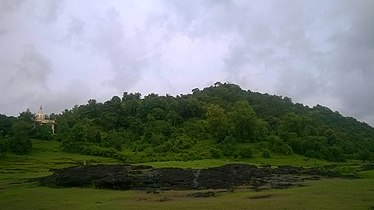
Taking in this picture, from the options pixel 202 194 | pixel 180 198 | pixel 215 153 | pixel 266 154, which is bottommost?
pixel 180 198

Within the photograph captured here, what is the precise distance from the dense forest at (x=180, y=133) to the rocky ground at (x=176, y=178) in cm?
2864

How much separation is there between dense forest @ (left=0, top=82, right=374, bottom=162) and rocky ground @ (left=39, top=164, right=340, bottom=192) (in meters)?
28.6

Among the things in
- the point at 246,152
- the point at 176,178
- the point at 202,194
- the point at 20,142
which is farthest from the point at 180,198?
the point at 20,142

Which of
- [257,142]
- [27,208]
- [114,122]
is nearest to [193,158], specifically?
[257,142]

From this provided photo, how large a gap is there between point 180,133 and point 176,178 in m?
63.7

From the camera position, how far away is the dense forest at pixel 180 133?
10988 centimetres

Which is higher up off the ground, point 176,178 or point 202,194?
point 176,178

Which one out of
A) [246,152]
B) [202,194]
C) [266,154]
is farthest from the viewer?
[266,154]

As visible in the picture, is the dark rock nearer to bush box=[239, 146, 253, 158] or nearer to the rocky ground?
the rocky ground

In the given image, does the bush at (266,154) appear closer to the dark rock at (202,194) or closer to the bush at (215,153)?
the bush at (215,153)

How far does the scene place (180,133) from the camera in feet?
434

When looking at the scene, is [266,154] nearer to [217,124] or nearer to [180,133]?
[217,124]

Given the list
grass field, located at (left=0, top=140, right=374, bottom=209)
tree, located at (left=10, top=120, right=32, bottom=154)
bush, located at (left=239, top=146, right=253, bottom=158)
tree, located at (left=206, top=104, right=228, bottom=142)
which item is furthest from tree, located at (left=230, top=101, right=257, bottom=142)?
tree, located at (left=10, top=120, right=32, bottom=154)

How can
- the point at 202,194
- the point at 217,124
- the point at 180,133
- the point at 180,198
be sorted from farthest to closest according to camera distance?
the point at 180,133 → the point at 217,124 → the point at 202,194 → the point at 180,198
